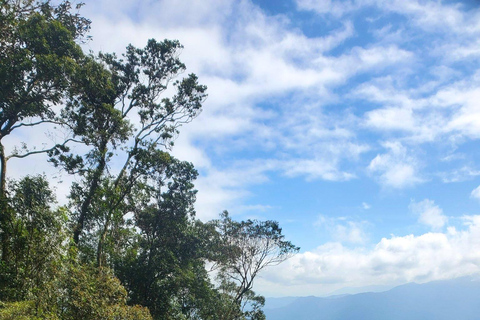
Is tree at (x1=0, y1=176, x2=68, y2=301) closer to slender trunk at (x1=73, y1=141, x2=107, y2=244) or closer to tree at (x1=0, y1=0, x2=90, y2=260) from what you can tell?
tree at (x1=0, y1=0, x2=90, y2=260)

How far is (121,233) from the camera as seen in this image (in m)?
20.8

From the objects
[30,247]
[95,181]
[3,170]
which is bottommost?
[30,247]

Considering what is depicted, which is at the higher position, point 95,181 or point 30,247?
point 95,181

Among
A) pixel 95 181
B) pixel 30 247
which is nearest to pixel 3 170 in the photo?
→ pixel 95 181

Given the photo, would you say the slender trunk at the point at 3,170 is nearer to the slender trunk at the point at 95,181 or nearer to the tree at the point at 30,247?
the tree at the point at 30,247

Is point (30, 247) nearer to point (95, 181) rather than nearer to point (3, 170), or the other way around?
point (3, 170)

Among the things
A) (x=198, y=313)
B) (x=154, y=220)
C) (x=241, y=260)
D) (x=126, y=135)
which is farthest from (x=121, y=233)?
(x=241, y=260)

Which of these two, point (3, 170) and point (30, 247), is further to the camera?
point (3, 170)

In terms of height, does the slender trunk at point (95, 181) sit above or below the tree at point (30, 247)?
above

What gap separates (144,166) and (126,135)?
190cm

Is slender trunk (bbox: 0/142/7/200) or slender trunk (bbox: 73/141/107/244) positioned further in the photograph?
slender trunk (bbox: 73/141/107/244)

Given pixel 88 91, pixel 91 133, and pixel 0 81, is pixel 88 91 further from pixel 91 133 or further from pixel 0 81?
pixel 0 81

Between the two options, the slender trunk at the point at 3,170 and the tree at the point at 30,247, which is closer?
the tree at the point at 30,247

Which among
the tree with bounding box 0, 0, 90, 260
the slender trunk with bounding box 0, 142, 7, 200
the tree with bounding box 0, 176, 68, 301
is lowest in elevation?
the tree with bounding box 0, 176, 68, 301
